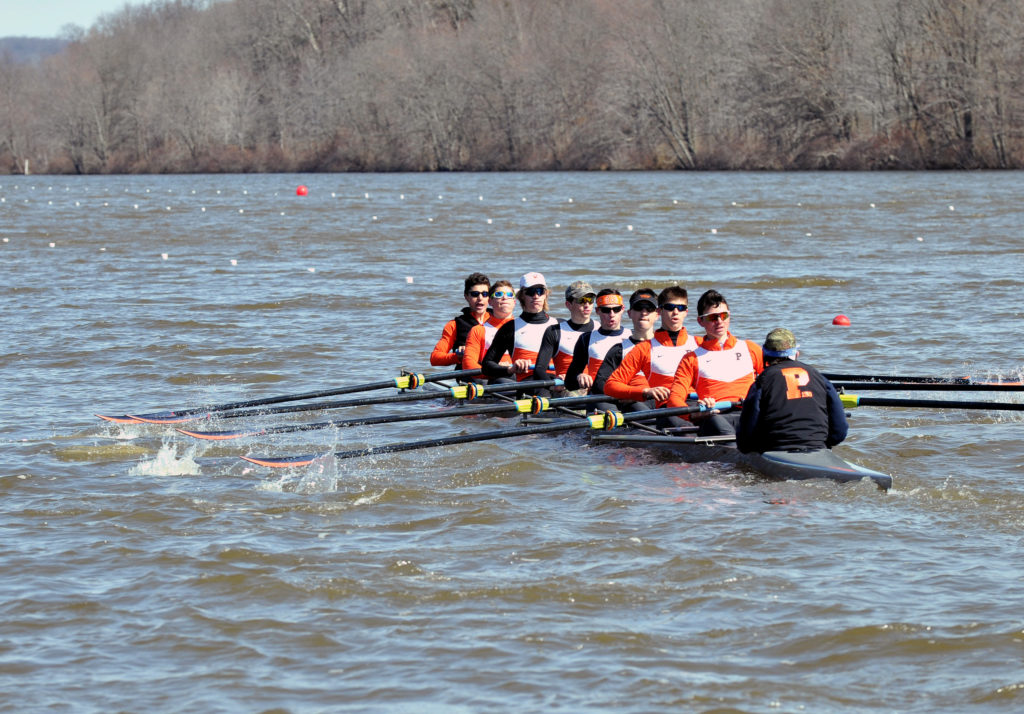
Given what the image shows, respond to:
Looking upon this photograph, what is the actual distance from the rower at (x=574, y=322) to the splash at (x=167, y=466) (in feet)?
10.0

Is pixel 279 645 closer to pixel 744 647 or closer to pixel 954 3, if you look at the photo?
pixel 744 647

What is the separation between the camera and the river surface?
5699 mm

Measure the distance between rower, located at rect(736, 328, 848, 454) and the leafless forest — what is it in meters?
45.6

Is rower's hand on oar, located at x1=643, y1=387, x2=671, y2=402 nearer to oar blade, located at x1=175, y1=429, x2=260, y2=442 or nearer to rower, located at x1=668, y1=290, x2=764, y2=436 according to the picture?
rower, located at x1=668, y1=290, x2=764, y2=436

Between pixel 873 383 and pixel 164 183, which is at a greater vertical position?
pixel 164 183

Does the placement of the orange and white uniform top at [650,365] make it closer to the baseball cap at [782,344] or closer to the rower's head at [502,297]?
the baseball cap at [782,344]

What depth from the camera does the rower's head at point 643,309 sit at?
9.39 m

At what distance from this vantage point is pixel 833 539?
291 inches

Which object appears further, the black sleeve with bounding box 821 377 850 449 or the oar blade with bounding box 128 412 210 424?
the oar blade with bounding box 128 412 210 424

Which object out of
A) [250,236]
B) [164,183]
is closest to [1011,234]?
[250,236]

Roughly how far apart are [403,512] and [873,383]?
3.95 meters

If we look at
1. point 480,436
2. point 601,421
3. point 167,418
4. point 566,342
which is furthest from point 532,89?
point 480,436

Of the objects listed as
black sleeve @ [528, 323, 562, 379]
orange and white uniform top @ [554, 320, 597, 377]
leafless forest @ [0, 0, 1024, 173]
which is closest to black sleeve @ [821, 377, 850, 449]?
orange and white uniform top @ [554, 320, 597, 377]

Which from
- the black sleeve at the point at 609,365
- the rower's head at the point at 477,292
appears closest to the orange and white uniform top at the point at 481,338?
the rower's head at the point at 477,292
